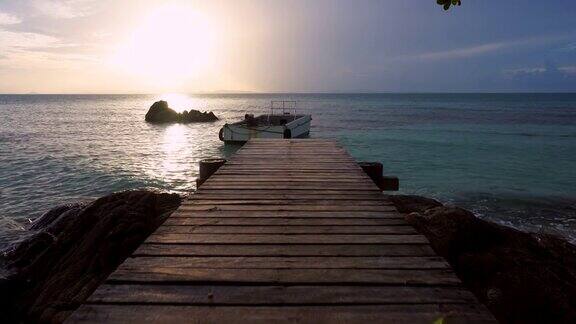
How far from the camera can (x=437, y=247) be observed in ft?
22.1

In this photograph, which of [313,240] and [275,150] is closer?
[313,240]

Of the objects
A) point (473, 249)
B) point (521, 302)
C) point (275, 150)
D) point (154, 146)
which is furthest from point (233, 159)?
point (154, 146)

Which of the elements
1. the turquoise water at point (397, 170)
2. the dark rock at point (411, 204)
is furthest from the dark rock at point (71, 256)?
the dark rock at point (411, 204)

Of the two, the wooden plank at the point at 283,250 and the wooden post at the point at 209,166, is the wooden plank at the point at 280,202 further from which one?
the wooden post at the point at 209,166

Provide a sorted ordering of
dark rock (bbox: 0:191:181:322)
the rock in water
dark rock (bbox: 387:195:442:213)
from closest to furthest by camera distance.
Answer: dark rock (bbox: 0:191:181:322) → dark rock (bbox: 387:195:442:213) → the rock in water

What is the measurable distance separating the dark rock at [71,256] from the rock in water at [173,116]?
46.1 m

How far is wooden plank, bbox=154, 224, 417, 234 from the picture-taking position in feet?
12.8

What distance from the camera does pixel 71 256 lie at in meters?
7.42

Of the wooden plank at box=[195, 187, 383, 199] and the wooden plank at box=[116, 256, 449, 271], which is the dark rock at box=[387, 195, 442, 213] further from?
the wooden plank at box=[116, 256, 449, 271]

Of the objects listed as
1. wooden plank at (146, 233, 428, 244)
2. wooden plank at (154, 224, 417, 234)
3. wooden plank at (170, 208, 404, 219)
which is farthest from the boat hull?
wooden plank at (146, 233, 428, 244)

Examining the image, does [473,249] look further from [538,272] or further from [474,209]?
[474,209]

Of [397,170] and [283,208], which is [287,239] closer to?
[283,208]

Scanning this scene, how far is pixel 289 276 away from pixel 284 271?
94 mm

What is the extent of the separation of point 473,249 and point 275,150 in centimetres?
491
